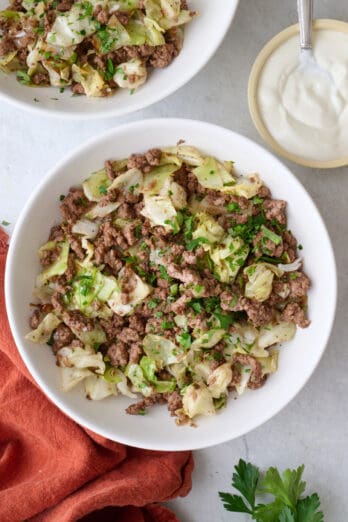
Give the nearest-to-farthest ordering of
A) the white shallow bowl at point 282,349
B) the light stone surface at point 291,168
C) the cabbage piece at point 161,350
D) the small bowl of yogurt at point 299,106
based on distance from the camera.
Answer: the white shallow bowl at point 282,349 → the cabbage piece at point 161,350 → the small bowl of yogurt at point 299,106 → the light stone surface at point 291,168

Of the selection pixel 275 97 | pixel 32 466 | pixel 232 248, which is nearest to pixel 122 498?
pixel 32 466

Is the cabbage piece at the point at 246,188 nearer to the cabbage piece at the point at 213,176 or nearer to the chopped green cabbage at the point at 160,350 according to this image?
the cabbage piece at the point at 213,176

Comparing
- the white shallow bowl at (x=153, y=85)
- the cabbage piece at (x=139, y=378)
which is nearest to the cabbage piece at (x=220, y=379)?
the cabbage piece at (x=139, y=378)

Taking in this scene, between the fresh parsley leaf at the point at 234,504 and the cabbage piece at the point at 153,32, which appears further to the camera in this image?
the fresh parsley leaf at the point at 234,504

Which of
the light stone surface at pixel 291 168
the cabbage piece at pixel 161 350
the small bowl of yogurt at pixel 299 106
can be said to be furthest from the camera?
the light stone surface at pixel 291 168

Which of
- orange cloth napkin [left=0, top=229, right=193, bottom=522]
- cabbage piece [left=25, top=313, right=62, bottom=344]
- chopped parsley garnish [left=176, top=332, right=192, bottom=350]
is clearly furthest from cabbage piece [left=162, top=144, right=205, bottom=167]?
orange cloth napkin [left=0, top=229, right=193, bottom=522]

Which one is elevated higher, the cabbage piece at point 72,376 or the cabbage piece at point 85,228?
the cabbage piece at point 85,228

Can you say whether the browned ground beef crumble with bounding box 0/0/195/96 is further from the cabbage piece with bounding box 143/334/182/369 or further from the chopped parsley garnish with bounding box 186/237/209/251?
the cabbage piece with bounding box 143/334/182/369

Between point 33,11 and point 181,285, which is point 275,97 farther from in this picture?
point 33,11
